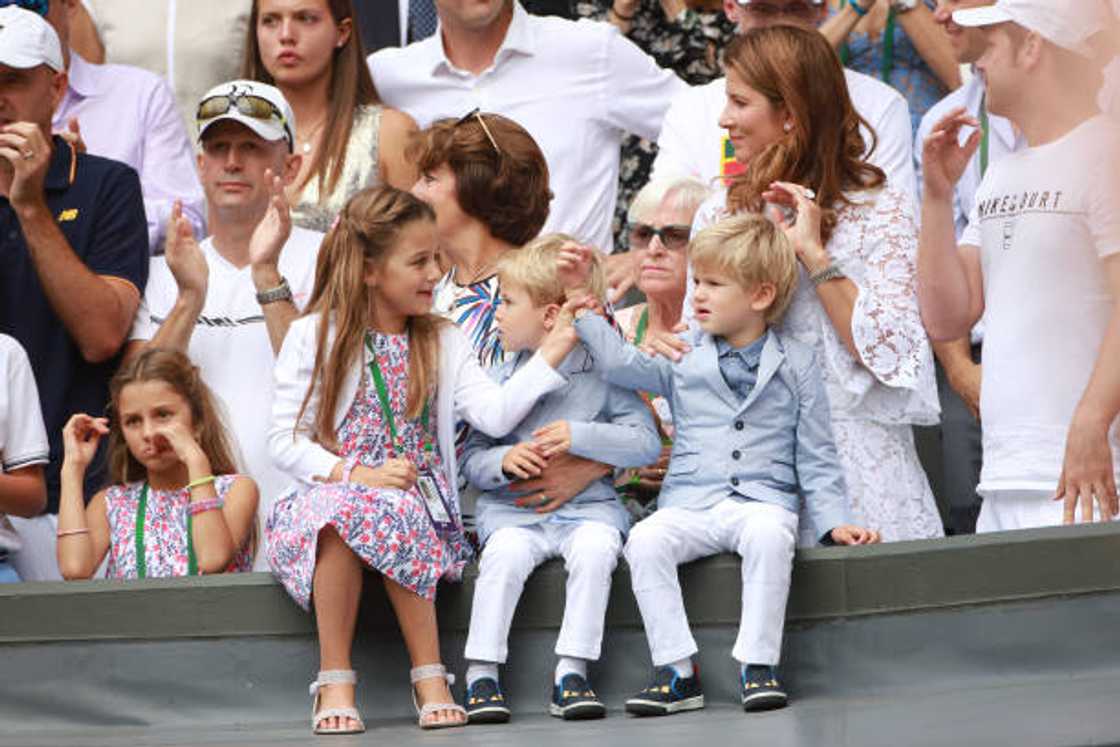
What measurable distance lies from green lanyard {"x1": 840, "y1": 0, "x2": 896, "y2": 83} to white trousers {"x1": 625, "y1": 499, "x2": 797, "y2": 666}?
3.07 m

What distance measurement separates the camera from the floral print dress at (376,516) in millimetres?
6523

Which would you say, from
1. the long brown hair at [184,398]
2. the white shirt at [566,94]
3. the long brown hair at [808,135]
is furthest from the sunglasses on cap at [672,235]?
the long brown hair at [184,398]

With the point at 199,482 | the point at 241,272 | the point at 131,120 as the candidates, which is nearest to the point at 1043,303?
the point at 199,482

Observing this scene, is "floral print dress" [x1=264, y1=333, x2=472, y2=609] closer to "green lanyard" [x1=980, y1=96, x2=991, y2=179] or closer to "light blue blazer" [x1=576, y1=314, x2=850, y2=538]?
"light blue blazer" [x1=576, y1=314, x2=850, y2=538]

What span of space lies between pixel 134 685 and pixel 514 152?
200 cm

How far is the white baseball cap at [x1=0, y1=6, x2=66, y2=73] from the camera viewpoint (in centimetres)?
784

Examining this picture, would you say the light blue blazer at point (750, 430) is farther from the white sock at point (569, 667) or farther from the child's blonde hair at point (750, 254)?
the white sock at point (569, 667)

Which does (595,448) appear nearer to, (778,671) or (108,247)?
(778,671)

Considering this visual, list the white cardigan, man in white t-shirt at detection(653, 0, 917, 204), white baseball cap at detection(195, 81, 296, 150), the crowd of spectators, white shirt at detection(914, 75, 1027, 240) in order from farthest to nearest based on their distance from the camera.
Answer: white shirt at detection(914, 75, 1027, 240)
man in white t-shirt at detection(653, 0, 917, 204)
white baseball cap at detection(195, 81, 296, 150)
the white cardigan
the crowd of spectators

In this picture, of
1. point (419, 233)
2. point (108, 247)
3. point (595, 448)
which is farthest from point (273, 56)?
point (595, 448)

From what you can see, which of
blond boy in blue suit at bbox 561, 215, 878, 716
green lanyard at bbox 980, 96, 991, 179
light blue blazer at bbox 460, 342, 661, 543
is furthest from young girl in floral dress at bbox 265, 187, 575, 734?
green lanyard at bbox 980, 96, 991, 179

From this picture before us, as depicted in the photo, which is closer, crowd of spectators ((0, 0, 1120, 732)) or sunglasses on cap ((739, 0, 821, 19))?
crowd of spectators ((0, 0, 1120, 732))

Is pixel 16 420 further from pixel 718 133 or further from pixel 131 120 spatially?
pixel 718 133

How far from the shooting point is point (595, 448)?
6883mm
